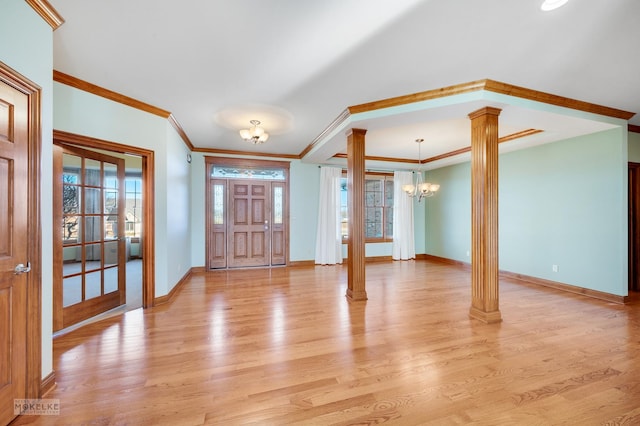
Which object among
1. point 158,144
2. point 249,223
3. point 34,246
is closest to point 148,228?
point 158,144

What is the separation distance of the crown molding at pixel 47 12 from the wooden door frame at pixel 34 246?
0.48 metres

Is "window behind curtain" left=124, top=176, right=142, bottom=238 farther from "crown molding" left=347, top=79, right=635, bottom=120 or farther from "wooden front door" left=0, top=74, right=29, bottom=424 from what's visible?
"crown molding" left=347, top=79, right=635, bottom=120

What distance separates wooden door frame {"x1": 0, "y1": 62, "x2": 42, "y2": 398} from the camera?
1703mm

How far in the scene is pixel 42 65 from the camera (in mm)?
1799

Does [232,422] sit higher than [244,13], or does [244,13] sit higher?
[244,13]

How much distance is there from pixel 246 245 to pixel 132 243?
12.9 feet

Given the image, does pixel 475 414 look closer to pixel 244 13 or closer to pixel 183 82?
pixel 244 13

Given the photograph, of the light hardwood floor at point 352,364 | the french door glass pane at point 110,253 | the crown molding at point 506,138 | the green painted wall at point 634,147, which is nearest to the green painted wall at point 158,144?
the french door glass pane at point 110,253

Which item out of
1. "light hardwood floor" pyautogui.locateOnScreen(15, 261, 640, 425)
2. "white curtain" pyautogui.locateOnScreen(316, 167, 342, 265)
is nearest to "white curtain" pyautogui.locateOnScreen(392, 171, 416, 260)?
"white curtain" pyautogui.locateOnScreen(316, 167, 342, 265)

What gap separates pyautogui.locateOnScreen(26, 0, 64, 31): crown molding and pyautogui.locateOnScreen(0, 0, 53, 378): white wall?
3cm

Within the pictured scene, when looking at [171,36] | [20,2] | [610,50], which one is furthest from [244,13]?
[610,50]

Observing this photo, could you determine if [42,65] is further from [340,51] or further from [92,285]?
[92,285]

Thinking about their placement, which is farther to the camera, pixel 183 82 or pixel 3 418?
pixel 183 82

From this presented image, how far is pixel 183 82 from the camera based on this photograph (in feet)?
9.24
